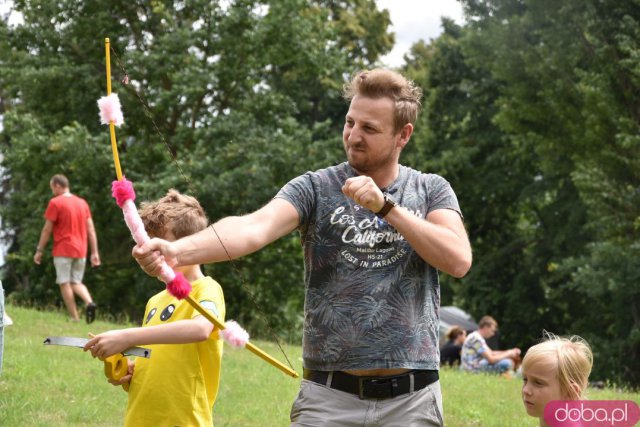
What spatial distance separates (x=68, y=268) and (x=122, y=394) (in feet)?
17.3

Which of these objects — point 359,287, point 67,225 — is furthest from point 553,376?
point 67,225

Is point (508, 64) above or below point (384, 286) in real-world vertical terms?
above

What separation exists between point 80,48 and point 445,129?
34.6 feet

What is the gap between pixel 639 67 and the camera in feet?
58.0

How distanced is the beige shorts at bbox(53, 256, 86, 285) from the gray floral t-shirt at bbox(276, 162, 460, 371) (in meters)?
10.6

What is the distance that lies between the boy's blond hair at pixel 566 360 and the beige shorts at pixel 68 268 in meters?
10.8

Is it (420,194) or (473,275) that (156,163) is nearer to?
(473,275)

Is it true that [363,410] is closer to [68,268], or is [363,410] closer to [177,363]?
[177,363]

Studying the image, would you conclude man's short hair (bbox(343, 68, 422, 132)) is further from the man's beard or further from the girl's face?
the girl's face

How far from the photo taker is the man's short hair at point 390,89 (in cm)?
358

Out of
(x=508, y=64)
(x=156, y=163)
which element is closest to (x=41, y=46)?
(x=156, y=163)

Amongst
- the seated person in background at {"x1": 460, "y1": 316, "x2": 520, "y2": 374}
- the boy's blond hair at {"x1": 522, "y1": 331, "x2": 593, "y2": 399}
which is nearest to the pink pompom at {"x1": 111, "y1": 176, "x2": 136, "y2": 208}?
the boy's blond hair at {"x1": 522, "y1": 331, "x2": 593, "y2": 399}

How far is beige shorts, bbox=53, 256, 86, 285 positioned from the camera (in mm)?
13766

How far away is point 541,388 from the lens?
141 inches
